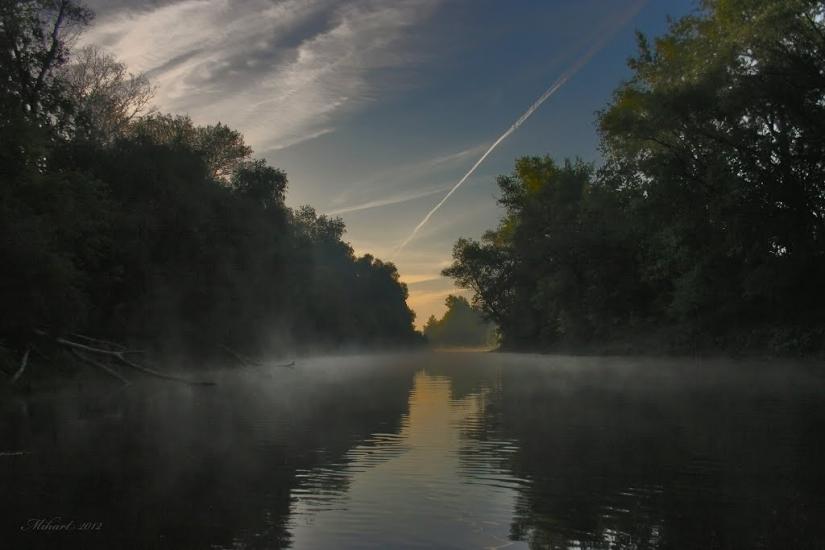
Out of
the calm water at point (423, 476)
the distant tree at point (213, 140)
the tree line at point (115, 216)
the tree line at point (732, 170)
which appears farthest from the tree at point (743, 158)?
the distant tree at point (213, 140)

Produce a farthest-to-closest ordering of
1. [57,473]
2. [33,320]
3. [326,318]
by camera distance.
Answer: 1. [326,318]
2. [33,320]
3. [57,473]

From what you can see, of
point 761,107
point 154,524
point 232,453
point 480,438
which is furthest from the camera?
point 761,107

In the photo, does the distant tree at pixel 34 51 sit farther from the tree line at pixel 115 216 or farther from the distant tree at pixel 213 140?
the distant tree at pixel 213 140

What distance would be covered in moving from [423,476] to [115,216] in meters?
30.8

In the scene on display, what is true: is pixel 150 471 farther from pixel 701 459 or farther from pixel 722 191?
pixel 722 191

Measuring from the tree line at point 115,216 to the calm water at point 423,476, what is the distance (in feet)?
18.9

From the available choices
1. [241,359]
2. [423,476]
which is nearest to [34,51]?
[241,359]

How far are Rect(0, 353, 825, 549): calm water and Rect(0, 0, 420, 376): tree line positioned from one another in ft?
18.9

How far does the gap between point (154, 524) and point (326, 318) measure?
110 meters

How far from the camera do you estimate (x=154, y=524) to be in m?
8.80

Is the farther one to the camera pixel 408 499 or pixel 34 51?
pixel 34 51

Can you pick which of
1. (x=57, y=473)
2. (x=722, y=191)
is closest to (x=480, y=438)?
(x=57, y=473)

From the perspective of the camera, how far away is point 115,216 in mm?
37625

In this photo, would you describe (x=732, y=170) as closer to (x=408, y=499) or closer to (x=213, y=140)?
(x=408, y=499)
